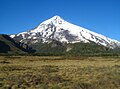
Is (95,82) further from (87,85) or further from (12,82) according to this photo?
(12,82)

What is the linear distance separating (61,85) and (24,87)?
3473 mm

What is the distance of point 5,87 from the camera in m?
26.6

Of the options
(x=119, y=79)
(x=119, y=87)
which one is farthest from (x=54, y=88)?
(x=119, y=79)

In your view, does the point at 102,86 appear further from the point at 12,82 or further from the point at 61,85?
the point at 12,82

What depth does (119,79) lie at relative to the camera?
31.8m

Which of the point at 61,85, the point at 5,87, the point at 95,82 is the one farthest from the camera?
the point at 95,82

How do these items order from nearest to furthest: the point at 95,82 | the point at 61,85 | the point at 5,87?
1. the point at 5,87
2. the point at 61,85
3. the point at 95,82

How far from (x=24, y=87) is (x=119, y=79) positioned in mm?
10332

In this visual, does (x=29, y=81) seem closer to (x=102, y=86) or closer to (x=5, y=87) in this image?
(x=5, y=87)

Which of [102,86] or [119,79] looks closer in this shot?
[102,86]

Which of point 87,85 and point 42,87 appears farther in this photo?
point 87,85

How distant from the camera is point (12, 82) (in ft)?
96.2

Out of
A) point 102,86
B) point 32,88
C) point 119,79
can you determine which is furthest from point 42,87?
point 119,79

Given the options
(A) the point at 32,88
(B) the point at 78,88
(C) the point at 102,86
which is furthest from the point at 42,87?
(C) the point at 102,86
